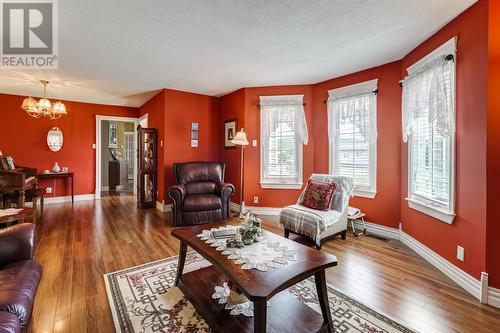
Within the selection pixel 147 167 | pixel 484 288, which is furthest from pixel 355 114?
pixel 147 167

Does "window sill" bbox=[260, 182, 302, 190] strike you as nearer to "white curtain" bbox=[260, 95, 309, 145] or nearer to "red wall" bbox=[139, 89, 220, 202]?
"white curtain" bbox=[260, 95, 309, 145]

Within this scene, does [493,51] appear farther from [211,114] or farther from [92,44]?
[211,114]

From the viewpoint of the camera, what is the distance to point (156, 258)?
2.63 meters

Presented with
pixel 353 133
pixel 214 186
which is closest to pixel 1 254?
pixel 214 186

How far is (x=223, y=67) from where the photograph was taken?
3545 millimetres

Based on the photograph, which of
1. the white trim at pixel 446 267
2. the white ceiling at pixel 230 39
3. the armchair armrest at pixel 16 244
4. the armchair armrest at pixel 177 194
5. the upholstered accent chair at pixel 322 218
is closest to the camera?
the armchair armrest at pixel 16 244

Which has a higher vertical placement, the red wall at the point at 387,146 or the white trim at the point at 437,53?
the white trim at the point at 437,53

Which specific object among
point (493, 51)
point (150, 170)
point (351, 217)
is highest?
point (493, 51)

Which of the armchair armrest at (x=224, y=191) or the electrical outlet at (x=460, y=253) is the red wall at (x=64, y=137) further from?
the electrical outlet at (x=460, y=253)

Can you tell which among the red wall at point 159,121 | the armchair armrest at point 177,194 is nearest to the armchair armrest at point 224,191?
the armchair armrest at point 177,194

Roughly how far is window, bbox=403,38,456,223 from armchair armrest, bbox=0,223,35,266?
11.5ft

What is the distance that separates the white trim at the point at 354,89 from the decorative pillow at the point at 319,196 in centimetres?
158

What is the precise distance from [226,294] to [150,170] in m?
3.93

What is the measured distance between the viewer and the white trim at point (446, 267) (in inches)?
78.3
